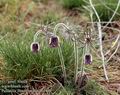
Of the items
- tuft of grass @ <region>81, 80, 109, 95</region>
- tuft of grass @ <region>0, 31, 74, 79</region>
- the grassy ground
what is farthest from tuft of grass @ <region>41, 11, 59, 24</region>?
tuft of grass @ <region>81, 80, 109, 95</region>

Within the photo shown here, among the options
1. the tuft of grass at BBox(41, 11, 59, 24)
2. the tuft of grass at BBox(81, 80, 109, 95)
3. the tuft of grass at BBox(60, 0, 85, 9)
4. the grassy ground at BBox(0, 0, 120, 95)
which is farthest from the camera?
the tuft of grass at BBox(60, 0, 85, 9)

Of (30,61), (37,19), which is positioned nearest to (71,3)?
(37,19)

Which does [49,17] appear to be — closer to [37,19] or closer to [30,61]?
[37,19]

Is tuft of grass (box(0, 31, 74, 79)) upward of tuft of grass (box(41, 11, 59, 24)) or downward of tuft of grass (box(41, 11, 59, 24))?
downward

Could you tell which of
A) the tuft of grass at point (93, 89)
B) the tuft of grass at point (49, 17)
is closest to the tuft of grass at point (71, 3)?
the tuft of grass at point (49, 17)

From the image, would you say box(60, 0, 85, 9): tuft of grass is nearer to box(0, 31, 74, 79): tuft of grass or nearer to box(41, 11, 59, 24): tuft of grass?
box(41, 11, 59, 24): tuft of grass

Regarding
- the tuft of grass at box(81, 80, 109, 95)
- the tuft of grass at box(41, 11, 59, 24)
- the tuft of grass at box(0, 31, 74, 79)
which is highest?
the tuft of grass at box(41, 11, 59, 24)

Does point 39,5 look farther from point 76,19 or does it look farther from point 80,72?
point 80,72

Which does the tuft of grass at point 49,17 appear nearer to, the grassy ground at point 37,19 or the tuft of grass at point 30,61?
the grassy ground at point 37,19

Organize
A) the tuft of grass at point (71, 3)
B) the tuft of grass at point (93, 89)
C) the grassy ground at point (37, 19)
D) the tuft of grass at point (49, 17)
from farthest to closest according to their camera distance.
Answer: the tuft of grass at point (71, 3), the tuft of grass at point (49, 17), the grassy ground at point (37, 19), the tuft of grass at point (93, 89)

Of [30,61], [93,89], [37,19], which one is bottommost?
[93,89]

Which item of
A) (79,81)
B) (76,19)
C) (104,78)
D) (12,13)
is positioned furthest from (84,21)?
(79,81)
